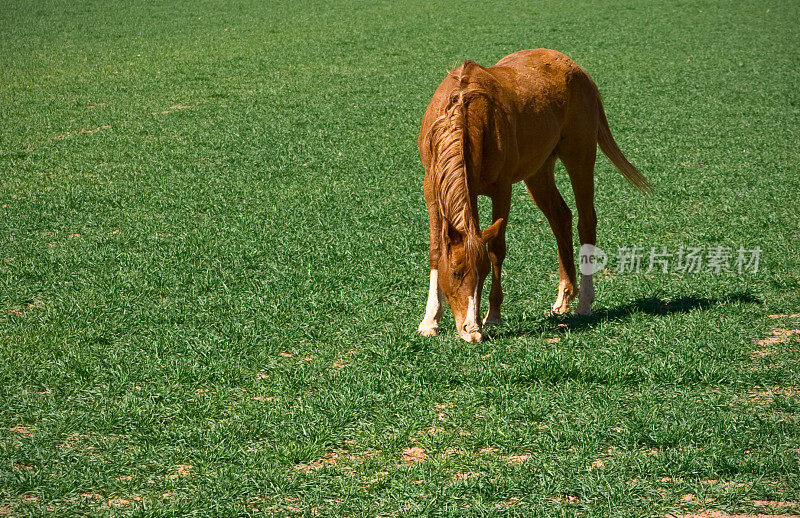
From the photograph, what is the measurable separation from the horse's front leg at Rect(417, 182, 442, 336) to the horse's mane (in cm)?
19

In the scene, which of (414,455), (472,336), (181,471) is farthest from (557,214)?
(181,471)

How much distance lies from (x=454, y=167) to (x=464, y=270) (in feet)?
2.37

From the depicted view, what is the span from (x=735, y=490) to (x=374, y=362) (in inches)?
97.9

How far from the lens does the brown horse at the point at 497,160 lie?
16.9 feet

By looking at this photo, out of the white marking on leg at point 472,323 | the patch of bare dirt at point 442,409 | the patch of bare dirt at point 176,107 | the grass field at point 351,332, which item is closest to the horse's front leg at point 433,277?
the grass field at point 351,332

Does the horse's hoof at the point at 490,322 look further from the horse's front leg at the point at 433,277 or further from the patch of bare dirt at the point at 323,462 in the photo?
the patch of bare dirt at the point at 323,462

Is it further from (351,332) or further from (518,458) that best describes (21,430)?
(518,458)

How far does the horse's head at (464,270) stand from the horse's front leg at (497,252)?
0.56 m

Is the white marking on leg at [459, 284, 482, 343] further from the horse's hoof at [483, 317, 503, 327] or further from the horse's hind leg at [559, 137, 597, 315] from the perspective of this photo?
the horse's hind leg at [559, 137, 597, 315]

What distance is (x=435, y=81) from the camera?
1689cm

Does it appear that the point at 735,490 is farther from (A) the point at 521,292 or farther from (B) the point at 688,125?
(B) the point at 688,125

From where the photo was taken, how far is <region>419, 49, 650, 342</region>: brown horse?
514 centimetres

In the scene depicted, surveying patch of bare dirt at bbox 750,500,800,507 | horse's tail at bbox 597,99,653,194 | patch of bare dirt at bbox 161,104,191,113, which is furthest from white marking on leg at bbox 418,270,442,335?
patch of bare dirt at bbox 161,104,191,113

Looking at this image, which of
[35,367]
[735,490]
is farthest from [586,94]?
[35,367]
